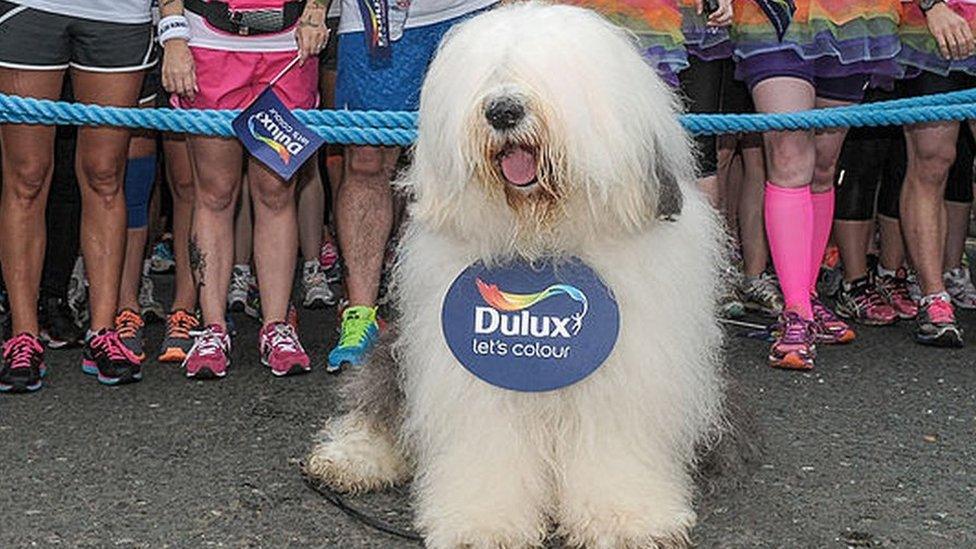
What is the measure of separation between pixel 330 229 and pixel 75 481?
3543 millimetres

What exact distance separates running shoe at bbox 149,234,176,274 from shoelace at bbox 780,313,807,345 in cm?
339

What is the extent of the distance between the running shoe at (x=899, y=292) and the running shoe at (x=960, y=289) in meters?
0.20

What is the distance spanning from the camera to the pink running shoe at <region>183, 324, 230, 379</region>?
5.16 metres

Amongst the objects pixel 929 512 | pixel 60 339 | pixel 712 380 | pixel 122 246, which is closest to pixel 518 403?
pixel 712 380

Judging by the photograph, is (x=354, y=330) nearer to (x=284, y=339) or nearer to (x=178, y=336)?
(x=284, y=339)

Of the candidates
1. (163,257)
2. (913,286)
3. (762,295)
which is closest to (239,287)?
(163,257)

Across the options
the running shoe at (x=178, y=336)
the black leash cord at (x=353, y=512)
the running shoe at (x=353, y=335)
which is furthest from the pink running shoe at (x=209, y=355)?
the black leash cord at (x=353, y=512)

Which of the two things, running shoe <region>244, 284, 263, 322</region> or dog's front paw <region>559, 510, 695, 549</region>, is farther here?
running shoe <region>244, 284, 263, 322</region>

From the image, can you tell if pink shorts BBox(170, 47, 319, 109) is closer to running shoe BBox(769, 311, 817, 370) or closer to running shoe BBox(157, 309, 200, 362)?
running shoe BBox(157, 309, 200, 362)

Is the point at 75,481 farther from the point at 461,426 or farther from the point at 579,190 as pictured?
the point at 579,190

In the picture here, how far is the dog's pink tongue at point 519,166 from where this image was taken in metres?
3.25

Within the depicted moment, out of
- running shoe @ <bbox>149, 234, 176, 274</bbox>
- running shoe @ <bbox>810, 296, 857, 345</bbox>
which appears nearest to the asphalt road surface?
running shoe @ <bbox>810, 296, 857, 345</bbox>

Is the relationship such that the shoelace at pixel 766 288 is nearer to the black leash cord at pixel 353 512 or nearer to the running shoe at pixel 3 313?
the black leash cord at pixel 353 512

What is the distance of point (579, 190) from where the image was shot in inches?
129
